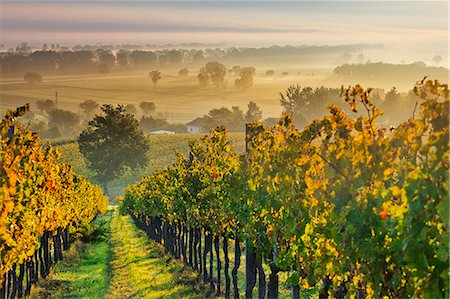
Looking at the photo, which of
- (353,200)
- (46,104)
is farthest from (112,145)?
(46,104)

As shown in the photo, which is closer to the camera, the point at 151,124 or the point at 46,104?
the point at 151,124

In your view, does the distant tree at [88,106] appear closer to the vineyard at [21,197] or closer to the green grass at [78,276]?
the green grass at [78,276]

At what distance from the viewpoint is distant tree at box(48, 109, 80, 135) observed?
558 feet

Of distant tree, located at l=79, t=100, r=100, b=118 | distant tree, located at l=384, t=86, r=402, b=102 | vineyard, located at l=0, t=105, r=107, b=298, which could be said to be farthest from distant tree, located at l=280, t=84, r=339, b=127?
vineyard, located at l=0, t=105, r=107, b=298

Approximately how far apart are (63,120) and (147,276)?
499ft

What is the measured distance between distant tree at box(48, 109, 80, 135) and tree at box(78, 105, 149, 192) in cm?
8027

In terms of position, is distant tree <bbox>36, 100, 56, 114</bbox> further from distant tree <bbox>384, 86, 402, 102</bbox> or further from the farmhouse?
distant tree <bbox>384, 86, 402, 102</bbox>

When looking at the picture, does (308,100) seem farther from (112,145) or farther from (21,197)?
(21,197)

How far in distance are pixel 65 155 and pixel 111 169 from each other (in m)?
11.1

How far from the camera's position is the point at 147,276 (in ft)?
76.6

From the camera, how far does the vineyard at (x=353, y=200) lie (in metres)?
8.33

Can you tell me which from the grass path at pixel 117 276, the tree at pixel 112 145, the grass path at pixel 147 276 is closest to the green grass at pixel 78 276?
the grass path at pixel 117 276

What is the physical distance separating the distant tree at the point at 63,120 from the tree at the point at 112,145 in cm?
8027

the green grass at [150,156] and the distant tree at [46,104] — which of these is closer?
the green grass at [150,156]
